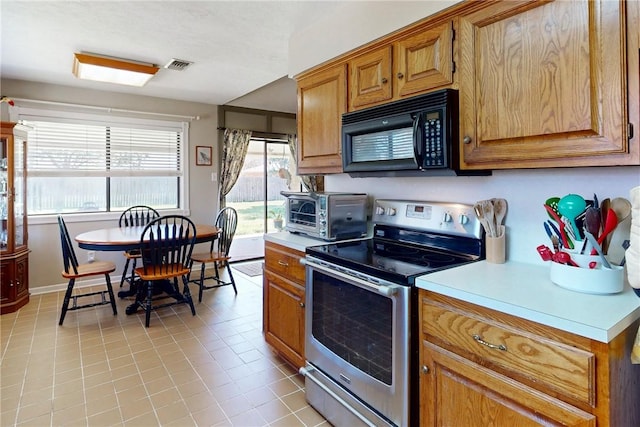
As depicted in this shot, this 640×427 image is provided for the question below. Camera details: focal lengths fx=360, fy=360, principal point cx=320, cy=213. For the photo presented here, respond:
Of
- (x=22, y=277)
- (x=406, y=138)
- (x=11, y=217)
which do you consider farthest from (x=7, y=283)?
(x=406, y=138)

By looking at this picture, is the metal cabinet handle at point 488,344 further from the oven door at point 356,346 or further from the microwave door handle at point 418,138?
the microwave door handle at point 418,138

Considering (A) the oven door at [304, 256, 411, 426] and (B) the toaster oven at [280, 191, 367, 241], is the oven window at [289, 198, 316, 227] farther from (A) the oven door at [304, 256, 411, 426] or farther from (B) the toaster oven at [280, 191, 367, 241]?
(A) the oven door at [304, 256, 411, 426]

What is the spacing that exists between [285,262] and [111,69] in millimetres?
2504

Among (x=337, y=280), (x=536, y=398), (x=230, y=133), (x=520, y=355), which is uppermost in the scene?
(x=230, y=133)

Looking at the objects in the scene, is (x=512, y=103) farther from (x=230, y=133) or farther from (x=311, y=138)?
(x=230, y=133)

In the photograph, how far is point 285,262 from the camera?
2.31 m

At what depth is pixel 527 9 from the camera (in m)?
1.39

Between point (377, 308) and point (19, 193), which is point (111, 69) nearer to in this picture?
point (19, 193)

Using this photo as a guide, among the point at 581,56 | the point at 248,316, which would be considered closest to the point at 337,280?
the point at 581,56

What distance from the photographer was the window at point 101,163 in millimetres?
4082

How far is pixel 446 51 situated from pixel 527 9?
0.35 metres

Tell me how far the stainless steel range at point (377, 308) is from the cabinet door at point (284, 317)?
164 mm

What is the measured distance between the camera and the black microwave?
1.64 metres

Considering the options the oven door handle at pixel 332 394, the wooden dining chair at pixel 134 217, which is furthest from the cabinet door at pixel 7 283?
the oven door handle at pixel 332 394
